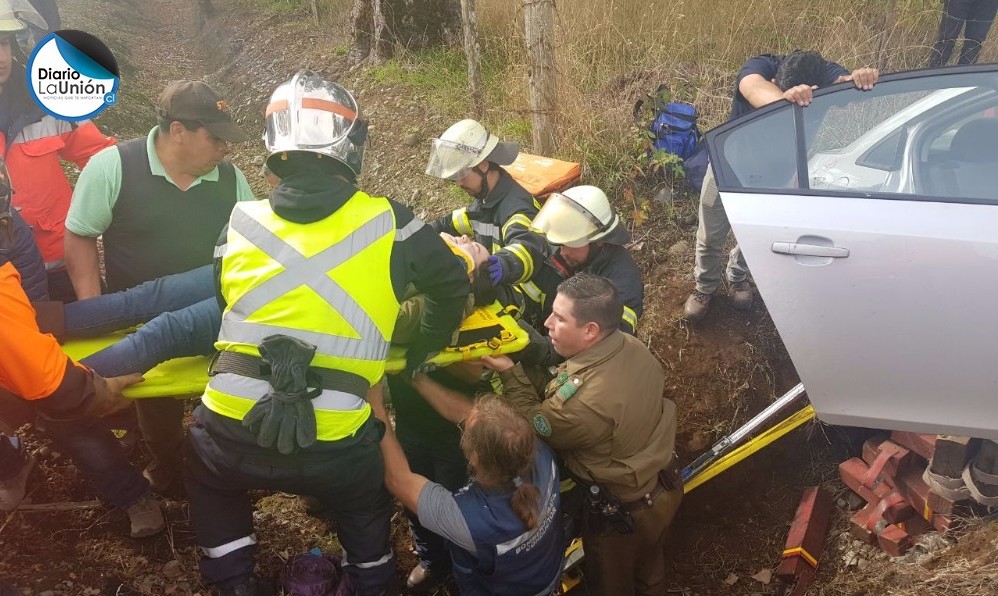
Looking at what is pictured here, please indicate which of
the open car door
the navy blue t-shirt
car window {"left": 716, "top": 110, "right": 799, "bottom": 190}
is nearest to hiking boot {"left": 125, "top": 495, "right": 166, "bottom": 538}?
the open car door

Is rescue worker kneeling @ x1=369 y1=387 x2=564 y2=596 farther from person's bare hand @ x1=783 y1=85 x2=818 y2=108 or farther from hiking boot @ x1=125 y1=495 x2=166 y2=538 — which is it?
person's bare hand @ x1=783 y1=85 x2=818 y2=108

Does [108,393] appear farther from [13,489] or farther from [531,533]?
[531,533]

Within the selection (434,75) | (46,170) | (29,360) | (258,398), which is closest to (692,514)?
(258,398)

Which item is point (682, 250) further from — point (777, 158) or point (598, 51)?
point (598, 51)

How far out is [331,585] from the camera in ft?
8.14

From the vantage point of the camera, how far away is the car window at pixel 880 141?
8.53ft

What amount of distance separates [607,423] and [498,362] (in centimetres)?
47

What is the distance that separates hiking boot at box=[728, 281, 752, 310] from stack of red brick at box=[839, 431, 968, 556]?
103cm

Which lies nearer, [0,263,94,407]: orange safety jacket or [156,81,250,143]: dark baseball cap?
[0,263,94,407]: orange safety jacket

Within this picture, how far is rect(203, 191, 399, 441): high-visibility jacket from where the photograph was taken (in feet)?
6.19

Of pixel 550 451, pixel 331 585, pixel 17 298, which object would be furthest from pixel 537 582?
pixel 17 298

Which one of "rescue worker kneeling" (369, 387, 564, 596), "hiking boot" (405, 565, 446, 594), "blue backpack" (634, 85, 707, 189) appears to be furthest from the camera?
"blue backpack" (634, 85, 707, 189)

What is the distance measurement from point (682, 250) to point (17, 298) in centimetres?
360

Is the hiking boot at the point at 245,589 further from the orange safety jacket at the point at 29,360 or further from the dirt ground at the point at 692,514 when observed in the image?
the orange safety jacket at the point at 29,360
